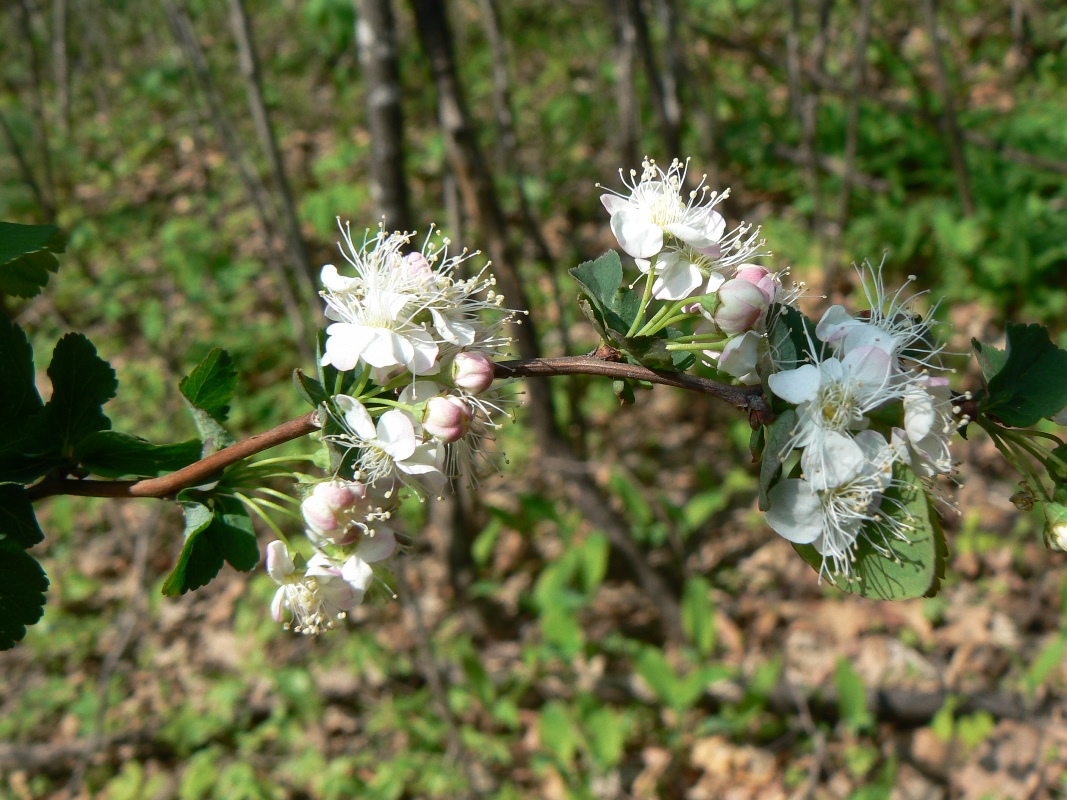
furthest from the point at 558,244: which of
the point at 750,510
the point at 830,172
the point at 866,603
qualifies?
the point at 866,603

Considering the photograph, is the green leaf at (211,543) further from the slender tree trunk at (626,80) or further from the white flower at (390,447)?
the slender tree trunk at (626,80)

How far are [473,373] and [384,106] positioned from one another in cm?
223

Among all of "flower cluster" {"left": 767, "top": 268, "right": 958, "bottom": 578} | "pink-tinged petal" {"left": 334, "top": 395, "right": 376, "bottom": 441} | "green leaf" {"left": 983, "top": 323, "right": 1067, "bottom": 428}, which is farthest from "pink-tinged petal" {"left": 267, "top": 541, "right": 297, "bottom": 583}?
"green leaf" {"left": 983, "top": 323, "right": 1067, "bottom": 428}

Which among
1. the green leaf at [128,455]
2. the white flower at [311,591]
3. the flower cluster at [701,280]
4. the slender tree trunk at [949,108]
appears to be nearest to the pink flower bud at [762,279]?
the flower cluster at [701,280]

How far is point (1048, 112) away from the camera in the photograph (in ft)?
14.8

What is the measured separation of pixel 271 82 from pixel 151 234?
1652 mm

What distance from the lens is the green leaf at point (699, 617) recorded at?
330 centimetres

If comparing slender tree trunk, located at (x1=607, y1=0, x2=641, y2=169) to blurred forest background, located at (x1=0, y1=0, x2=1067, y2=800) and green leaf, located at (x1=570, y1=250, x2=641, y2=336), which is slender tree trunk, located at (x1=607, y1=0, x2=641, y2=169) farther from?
green leaf, located at (x1=570, y1=250, x2=641, y2=336)

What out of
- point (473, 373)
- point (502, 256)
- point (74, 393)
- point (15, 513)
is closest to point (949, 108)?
point (502, 256)

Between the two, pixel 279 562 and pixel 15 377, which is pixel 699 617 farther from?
pixel 15 377

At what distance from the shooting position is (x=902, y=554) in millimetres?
879

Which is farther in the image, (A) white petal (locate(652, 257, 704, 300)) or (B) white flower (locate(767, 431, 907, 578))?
(A) white petal (locate(652, 257, 704, 300))

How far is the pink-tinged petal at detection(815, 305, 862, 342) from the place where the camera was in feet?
3.03

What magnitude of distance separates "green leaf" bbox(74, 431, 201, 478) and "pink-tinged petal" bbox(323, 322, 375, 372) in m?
0.25
